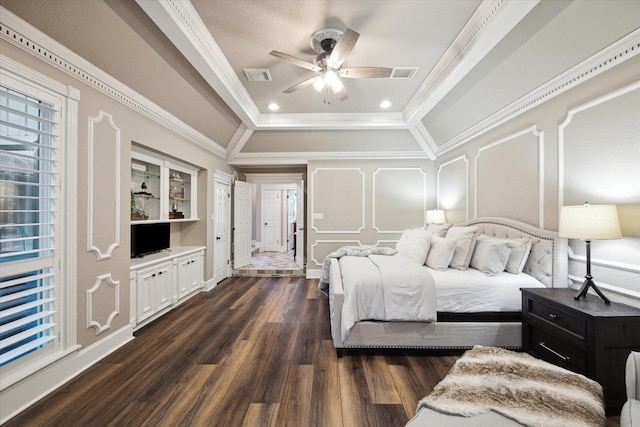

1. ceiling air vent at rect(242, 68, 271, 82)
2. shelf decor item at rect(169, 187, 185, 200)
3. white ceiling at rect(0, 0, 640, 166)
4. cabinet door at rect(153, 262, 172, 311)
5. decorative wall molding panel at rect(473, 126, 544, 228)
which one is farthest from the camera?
shelf decor item at rect(169, 187, 185, 200)

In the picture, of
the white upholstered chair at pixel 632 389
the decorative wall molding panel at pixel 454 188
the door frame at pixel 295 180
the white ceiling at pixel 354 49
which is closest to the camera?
the white upholstered chair at pixel 632 389

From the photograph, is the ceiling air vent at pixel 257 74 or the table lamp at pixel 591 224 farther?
the ceiling air vent at pixel 257 74

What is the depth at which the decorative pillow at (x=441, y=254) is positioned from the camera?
8.42 feet

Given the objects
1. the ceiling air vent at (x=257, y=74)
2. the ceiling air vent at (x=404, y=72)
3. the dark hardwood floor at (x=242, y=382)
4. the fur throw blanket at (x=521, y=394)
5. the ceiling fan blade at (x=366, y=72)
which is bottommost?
the dark hardwood floor at (x=242, y=382)

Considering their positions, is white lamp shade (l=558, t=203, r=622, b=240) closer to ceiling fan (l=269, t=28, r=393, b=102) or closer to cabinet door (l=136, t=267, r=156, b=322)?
ceiling fan (l=269, t=28, r=393, b=102)

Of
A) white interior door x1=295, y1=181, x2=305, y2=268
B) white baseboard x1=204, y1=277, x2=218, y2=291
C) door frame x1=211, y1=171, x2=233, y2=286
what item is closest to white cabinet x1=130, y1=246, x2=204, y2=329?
white baseboard x1=204, y1=277, x2=218, y2=291

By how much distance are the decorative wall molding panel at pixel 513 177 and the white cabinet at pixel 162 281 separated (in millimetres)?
4222

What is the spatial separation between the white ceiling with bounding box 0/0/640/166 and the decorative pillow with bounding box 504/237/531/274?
5.02 ft

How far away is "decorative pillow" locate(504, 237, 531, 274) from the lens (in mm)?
2369

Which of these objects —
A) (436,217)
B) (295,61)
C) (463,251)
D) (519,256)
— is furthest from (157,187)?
(436,217)

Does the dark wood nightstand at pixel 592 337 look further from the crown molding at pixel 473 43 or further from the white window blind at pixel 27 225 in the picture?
the white window blind at pixel 27 225

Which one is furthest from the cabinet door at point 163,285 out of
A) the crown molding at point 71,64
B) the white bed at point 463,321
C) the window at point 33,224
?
the white bed at point 463,321

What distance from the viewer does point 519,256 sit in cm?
239

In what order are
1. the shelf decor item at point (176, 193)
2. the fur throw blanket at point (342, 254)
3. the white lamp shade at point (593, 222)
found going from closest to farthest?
the white lamp shade at point (593, 222)
the fur throw blanket at point (342, 254)
the shelf decor item at point (176, 193)
